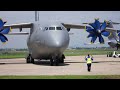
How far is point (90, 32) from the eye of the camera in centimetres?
3167

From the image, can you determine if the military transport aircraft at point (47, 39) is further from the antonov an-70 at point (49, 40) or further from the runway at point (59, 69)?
the runway at point (59, 69)

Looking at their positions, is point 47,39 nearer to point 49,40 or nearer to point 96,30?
point 49,40

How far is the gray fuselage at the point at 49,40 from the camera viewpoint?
80.9 ft

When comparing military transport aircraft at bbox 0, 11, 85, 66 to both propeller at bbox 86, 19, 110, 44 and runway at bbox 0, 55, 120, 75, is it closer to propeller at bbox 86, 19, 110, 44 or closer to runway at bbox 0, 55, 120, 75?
runway at bbox 0, 55, 120, 75

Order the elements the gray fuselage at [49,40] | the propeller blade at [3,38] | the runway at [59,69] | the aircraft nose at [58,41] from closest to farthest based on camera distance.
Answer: the runway at [59,69]
the aircraft nose at [58,41]
the gray fuselage at [49,40]
the propeller blade at [3,38]

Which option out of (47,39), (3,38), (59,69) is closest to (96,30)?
(47,39)

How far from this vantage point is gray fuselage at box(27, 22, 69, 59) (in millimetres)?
24656

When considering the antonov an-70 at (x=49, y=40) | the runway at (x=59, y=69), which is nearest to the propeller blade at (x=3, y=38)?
the antonov an-70 at (x=49, y=40)
